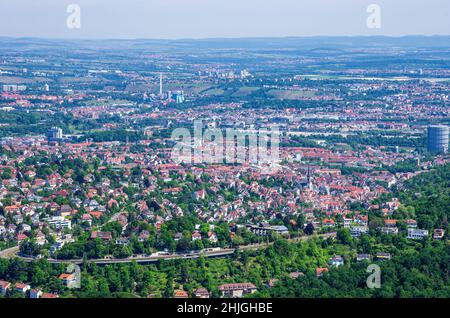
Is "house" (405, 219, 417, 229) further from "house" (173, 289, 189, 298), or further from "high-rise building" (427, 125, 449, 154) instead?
"high-rise building" (427, 125, 449, 154)

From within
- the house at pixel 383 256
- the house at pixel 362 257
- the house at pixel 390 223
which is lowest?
the house at pixel 390 223

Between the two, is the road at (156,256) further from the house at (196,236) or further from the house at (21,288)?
the house at (21,288)

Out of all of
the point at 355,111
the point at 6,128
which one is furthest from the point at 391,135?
the point at 6,128

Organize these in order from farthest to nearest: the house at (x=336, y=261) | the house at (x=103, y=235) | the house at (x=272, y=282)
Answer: the house at (x=103, y=235)
the house at (x=336, y=261)
the house at (x=272, y=282)

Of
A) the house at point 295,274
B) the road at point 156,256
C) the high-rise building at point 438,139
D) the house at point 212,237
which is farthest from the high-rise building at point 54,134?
the house at point 295,274

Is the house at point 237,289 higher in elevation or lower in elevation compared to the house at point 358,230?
higher

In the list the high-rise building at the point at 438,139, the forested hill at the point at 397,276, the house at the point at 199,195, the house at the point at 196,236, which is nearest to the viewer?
the forested hill at the point at 397,276

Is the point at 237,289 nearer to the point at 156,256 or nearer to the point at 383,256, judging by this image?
the point at 383,256

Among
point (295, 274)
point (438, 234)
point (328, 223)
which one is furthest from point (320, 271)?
point (328, 223)
